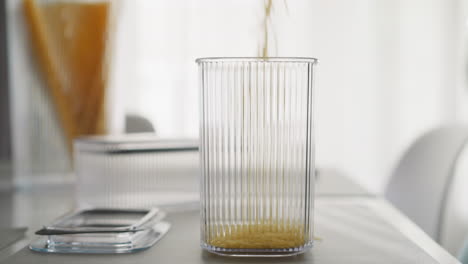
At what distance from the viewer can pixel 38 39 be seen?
1020mm

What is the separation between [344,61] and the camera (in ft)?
9.25

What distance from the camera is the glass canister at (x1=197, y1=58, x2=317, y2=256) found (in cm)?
49

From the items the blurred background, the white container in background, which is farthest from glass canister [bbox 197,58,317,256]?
the blurred background

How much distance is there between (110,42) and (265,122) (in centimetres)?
72

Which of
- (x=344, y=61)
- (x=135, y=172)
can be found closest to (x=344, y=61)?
(x=344, y=61)

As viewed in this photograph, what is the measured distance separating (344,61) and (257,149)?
7.96 ft

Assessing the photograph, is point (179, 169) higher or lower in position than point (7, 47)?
lower

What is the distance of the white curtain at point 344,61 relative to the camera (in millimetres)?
2789

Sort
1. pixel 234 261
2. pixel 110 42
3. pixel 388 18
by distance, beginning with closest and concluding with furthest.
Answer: pixel 234 261 → pixel 110 42 → pixel 388 18

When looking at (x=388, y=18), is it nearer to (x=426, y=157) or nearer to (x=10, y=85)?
(x=426, y=157)

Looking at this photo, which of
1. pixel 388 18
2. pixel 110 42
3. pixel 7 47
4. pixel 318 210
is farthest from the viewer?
pixel 388 18

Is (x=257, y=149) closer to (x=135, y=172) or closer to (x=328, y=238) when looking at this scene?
(x=328, y=238)

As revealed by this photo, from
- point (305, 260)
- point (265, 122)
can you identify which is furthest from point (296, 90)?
point (305, 260)

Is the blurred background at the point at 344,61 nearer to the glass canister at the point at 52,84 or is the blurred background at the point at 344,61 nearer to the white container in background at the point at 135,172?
the glass canister at the point at 52,84
